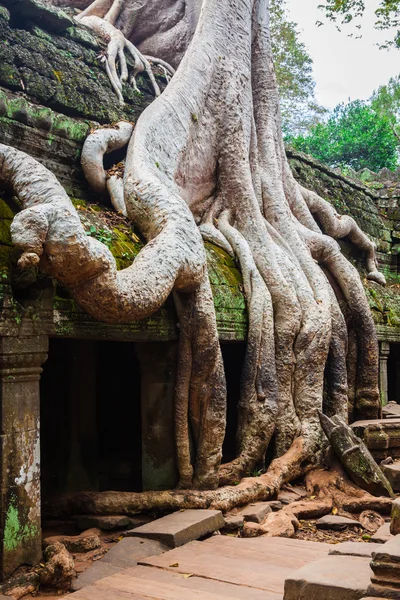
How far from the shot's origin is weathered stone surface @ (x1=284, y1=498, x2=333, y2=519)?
16.1ft

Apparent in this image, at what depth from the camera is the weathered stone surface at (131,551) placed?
3.55 m

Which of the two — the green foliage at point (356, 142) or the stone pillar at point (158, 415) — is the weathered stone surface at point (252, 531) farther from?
the green foliage at point (356, 142)

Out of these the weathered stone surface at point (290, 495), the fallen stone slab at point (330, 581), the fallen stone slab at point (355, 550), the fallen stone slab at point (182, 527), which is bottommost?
the weathered stone surface at point (290, 495)

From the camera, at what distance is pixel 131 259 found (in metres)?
4.57

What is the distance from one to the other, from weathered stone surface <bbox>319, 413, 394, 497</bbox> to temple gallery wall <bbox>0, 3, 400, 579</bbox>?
3.48 ft

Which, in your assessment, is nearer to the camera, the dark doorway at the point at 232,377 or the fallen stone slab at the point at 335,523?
the fallen stone slab at the point at 335,523

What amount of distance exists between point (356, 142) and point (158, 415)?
1627 cm

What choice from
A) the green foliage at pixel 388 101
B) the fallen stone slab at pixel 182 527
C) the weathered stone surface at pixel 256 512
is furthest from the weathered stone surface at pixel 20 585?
the green foliage at pixel 388 101

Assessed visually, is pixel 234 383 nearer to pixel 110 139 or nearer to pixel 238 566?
pixel 110 139

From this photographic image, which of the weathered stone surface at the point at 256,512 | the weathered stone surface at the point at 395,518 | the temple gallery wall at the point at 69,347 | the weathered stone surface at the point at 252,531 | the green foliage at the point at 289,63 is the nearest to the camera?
the weathered stone surface at the point at 395,518

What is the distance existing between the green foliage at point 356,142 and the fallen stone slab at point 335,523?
15258mm

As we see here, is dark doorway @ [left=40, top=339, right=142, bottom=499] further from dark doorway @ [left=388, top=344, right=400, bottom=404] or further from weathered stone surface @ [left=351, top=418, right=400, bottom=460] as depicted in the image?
dark doorway @ [left=388, top=344, right=400, bottom=404]

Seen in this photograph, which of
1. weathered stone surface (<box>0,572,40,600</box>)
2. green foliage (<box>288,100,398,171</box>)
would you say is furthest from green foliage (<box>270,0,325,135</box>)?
weathered stone surface (<box>0,572,40,600</box>)

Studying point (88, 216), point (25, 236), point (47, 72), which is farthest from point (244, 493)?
point (47, 72)
